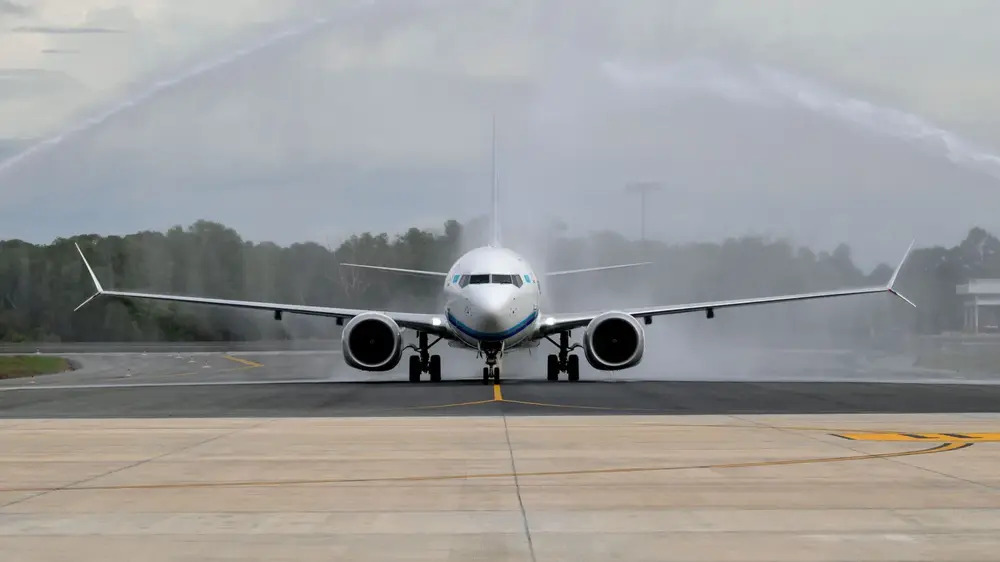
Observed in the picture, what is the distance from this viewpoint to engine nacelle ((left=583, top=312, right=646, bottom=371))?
38.3 metres

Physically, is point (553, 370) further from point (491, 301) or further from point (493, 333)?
point (491, 301)

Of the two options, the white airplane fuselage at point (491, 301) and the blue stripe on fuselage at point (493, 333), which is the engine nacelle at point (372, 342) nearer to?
the blue stripe on fuselage at point (493, 333)

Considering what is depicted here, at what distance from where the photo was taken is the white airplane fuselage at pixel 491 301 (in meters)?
37.0

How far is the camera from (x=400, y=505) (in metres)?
12.1

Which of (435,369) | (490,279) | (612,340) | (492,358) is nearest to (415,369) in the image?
(435,369)

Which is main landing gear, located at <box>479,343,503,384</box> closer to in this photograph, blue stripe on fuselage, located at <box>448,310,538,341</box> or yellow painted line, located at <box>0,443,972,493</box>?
blue stripe on fuselage, located at <box>448,310,538,341</box>

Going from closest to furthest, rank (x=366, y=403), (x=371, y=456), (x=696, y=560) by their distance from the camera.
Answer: (x=696, y=560), (x=371, y=456), (x=366, y=403)

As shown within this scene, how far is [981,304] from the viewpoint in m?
55.8

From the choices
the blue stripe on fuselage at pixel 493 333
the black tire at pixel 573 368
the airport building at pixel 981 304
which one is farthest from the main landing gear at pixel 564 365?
the airport building at pixel 981 304

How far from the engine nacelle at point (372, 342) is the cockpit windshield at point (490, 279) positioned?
8.02ft

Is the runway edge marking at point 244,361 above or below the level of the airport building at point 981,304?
below

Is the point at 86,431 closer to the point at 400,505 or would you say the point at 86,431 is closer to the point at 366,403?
the point at 366,403

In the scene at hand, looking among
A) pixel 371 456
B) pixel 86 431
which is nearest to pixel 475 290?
pixel 86 431

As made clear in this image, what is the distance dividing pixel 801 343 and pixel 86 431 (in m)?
40.4
